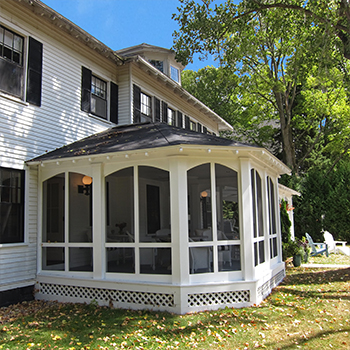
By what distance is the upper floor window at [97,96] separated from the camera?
376 inches

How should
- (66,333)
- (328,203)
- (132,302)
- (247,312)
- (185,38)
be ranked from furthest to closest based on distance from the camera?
(328,203) → (185,38) → (132,302) → (247,312) → (66,333)

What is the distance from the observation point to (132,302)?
6566 millimetres

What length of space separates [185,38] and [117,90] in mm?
2644

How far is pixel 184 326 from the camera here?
17.9 feet

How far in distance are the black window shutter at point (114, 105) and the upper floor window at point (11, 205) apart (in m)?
3.74

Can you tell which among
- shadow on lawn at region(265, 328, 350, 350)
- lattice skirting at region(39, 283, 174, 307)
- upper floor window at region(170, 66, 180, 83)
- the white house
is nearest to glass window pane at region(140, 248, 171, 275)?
the white house

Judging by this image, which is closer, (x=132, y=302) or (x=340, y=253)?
(x=132, y=302)

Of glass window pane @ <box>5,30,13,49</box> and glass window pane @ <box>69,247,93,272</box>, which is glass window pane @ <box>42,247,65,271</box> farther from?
glass window pane @ <box>5,30,13,49</box>

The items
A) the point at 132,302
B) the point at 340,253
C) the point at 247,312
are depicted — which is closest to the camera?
the point at 247,312

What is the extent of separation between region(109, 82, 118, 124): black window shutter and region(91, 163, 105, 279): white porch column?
375cm

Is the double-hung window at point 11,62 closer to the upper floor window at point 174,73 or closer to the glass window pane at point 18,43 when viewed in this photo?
the glass window pane at point 18,43

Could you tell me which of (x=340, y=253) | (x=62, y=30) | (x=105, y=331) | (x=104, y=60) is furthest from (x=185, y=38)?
(x=340, y=253)

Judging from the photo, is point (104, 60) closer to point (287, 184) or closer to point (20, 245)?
point (20, 245)

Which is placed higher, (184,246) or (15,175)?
(15,175)
